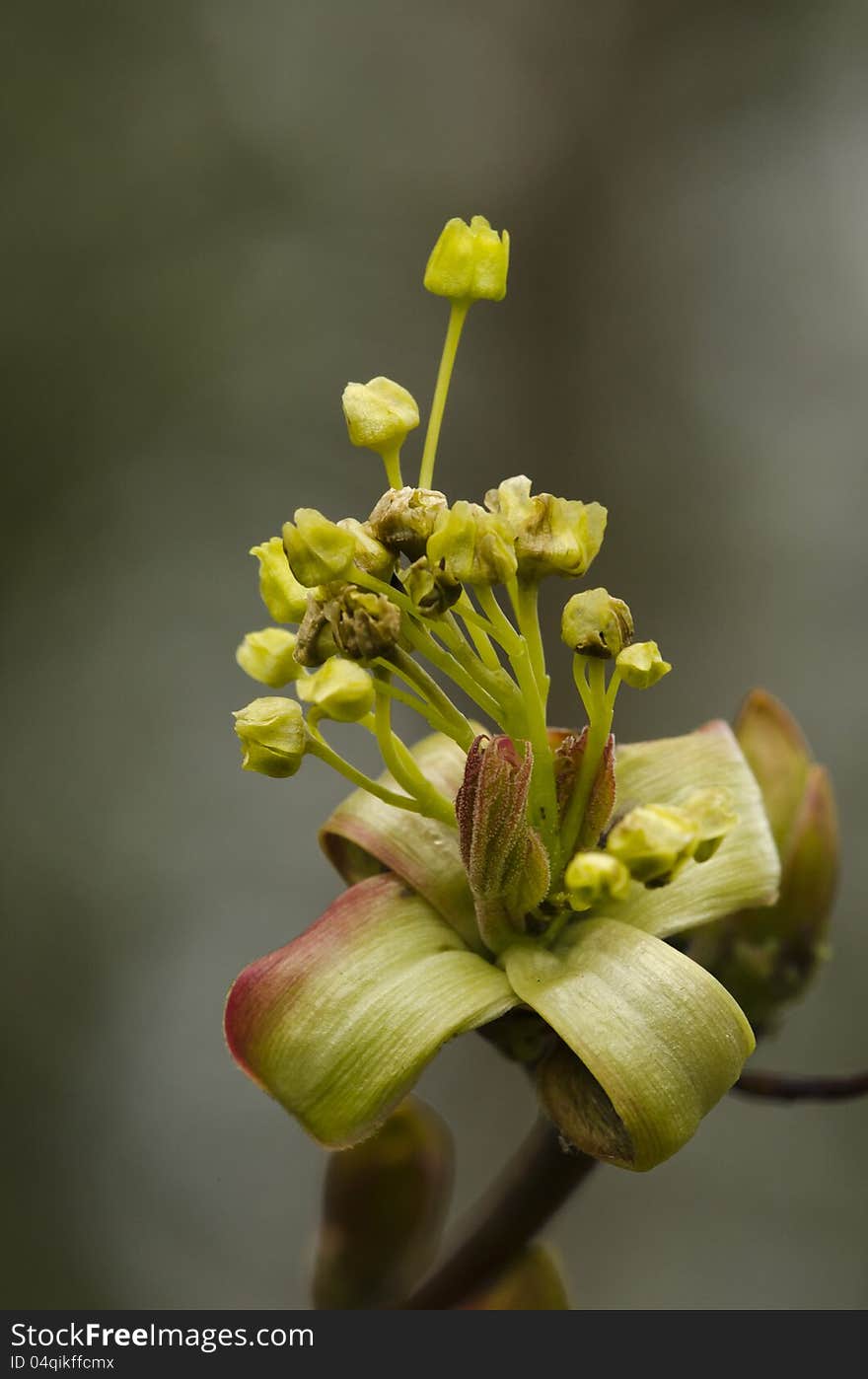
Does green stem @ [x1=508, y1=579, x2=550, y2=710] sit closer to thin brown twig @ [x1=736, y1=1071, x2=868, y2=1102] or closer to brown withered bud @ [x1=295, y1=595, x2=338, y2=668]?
brown withered bud @ [x1=295, y1=595, x2=338, y2=668]

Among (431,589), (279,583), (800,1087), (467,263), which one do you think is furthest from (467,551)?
(800,1087)

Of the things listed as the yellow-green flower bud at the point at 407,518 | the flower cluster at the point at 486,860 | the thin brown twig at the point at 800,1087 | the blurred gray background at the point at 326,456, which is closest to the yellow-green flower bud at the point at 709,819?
the flower cluster at the point at 486,860

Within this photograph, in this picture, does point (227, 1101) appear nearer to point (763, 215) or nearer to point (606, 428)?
point (606, 428)

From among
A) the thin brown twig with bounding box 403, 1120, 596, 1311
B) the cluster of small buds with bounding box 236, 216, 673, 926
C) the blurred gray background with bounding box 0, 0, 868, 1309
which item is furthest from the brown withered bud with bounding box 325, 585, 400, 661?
the blurred gray background with bounding box 0, 0, 868, 1309

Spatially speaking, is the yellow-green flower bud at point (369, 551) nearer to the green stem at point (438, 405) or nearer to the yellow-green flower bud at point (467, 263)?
the green stem at point (438, 405)

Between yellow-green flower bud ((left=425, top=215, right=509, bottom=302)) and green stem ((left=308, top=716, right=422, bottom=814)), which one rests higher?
yellow-green flower bud ((left=425, top=215, right=509, bottom=302))

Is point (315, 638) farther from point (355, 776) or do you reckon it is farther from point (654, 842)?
point (654, 842)
